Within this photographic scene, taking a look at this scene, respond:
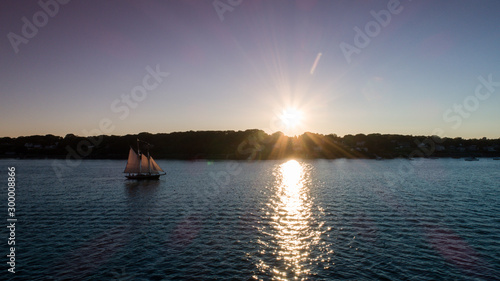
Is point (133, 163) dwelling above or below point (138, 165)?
above

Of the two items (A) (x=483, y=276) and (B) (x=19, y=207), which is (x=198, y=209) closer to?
(B) (x=19, y=207)

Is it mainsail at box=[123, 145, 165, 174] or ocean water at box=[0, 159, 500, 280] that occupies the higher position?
mainsail at box=[123, 145, 165, 174]

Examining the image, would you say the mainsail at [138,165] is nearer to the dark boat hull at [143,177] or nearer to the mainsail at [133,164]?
the mainsail at [133,164]

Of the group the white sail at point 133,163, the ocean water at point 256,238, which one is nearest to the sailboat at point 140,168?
the white sail at point 133,163

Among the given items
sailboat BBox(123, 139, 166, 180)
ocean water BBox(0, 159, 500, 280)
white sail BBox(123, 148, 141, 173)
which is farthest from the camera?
white sail BBox(123, 148, 141, 173)

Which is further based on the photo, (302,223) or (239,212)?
(239,212)

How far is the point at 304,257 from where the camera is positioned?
3089 cm

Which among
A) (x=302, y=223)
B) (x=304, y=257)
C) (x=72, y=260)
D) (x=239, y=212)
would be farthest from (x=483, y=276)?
(x=72, y=260)

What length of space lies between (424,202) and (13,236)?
7243cm

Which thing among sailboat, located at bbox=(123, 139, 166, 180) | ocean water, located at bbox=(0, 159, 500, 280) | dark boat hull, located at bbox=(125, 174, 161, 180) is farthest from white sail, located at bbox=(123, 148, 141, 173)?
ocean water, located at bbox=(0, 159, 500, 280)

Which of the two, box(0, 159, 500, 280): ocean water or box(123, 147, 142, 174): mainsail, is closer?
box(0, 159, 500, 280): ocean water

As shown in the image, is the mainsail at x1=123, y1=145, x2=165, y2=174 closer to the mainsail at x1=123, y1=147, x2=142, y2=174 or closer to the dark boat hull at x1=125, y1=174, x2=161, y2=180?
the mainsail at x1=123, y1=147, x2=142, y2=174

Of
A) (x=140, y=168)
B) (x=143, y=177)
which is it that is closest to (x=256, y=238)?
(x=143, y=177)

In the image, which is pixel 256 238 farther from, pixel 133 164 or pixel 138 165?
pixel 133 164
